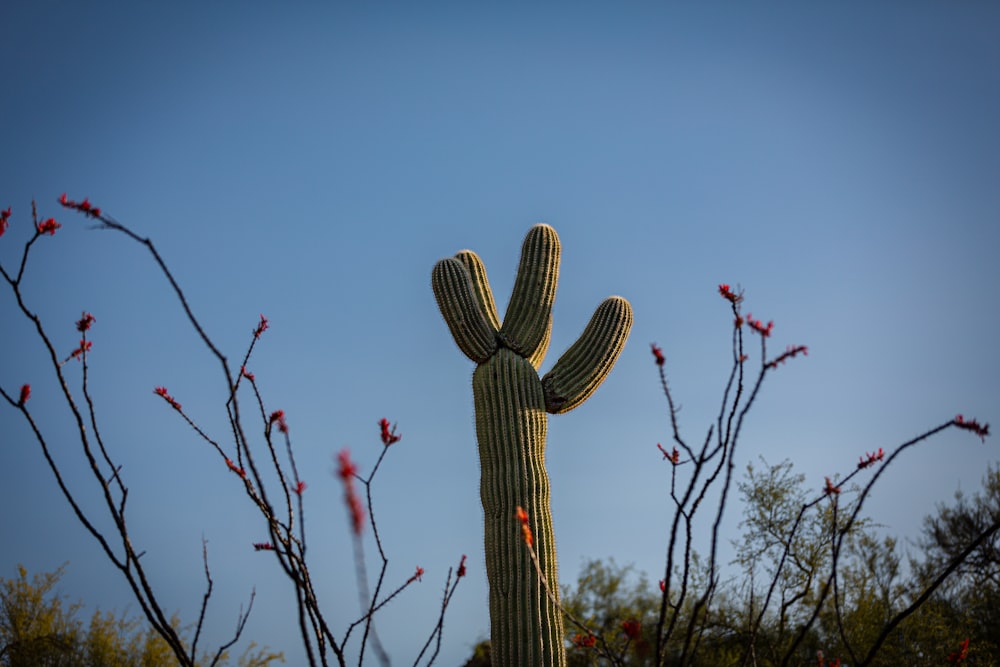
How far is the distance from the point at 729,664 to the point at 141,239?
9.90 m

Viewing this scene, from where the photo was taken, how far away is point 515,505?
19.3ft

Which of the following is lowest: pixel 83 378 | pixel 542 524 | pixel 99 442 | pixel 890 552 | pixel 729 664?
pixel 99 442

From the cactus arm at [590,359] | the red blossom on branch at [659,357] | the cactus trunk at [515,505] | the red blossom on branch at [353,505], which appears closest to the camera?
the red blossom on branch at [353,505]

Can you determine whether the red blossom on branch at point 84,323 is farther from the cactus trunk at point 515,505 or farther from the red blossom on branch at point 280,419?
the cactus trunk at point 515,505

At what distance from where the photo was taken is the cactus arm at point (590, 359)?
6516 millimetres

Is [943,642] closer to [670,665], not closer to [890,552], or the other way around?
[890,552]

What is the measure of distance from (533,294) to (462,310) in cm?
55

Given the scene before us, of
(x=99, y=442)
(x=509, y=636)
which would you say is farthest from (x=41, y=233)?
(x=509, y=636)

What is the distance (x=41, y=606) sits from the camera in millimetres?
9758

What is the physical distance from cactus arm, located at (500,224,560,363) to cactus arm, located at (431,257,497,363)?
0.48ft

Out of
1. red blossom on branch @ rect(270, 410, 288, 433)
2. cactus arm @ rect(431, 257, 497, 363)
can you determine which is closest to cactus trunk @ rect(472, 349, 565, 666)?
cactus arm @ rect(431, 257, 497, 363)

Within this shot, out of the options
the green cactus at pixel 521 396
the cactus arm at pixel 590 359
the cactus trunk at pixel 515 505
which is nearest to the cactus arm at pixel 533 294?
the green cactus at pixel 521 396

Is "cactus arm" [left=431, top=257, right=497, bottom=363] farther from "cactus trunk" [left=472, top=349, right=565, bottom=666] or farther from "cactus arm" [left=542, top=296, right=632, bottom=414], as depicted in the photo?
"cactus arm" [left=542, top=296, right=632, bottom=414]

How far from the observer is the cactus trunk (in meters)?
5.71
